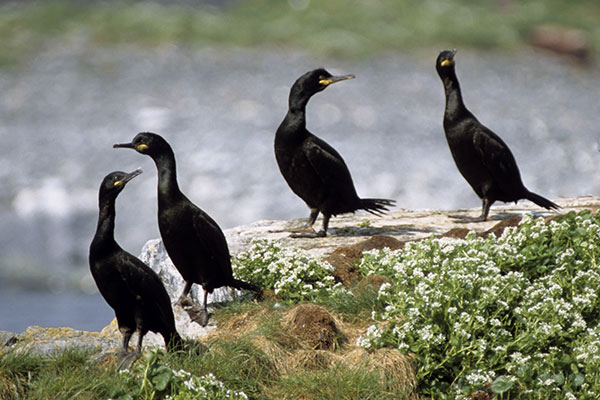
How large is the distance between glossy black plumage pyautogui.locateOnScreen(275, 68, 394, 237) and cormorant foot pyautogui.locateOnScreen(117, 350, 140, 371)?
115 inches

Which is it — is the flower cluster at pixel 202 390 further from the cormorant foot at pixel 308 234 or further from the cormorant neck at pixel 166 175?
the cormorant foot at pixel 308 234

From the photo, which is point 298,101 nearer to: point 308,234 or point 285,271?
point 308,234

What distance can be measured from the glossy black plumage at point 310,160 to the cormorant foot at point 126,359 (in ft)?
9.58

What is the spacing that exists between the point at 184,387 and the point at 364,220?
4861mm

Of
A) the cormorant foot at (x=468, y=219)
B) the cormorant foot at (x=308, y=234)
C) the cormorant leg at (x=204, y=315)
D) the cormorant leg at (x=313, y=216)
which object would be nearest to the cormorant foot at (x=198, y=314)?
the cormorant leg at (x=204, y=315)

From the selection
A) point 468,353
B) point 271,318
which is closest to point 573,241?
point 468,353

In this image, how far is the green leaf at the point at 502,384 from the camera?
175 inches

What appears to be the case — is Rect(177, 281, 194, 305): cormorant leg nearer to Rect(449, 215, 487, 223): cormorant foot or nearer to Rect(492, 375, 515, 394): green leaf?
Rect(492, 375, 515, 394): green leaf

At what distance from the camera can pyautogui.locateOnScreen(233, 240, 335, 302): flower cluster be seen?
581 cm

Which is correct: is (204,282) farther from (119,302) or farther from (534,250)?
(534,250)

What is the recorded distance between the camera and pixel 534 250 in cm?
559

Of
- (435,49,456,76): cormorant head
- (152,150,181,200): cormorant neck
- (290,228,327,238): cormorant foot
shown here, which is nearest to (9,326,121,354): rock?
(152,150,181,200): cormorant neck

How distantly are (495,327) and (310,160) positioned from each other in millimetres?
2707

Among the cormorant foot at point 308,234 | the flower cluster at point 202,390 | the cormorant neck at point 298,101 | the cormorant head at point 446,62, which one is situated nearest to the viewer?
the flower cluster at point 202,390
